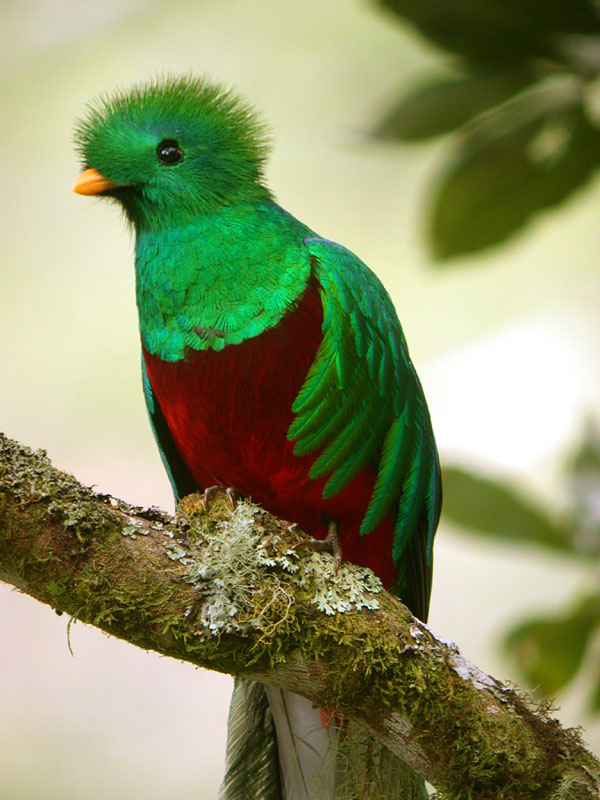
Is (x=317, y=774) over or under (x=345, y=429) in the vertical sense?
under

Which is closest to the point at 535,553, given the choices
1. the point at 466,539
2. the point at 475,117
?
the point at 466,539

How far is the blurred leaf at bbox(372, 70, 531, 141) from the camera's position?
1.34 m

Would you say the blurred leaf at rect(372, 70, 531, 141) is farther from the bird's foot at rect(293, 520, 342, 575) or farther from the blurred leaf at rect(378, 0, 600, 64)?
the bird's foot at rect(293, 520, 342, 575)

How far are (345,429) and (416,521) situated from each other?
1.47 feet

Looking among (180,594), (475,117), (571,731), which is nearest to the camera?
(475,117)

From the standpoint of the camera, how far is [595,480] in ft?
6.23

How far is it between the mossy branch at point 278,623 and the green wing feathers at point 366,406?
0.42m

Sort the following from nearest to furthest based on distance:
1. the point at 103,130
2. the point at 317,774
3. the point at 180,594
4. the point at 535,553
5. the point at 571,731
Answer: the point at 535,553 → the point at 180,594 → the point at 571,731 → the point at 317,774 → the point at 103,130

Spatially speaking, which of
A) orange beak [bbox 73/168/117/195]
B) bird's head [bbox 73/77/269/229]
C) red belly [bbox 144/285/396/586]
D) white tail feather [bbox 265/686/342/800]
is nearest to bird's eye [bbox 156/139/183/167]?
bird's head [bbox 73/77/269/229]

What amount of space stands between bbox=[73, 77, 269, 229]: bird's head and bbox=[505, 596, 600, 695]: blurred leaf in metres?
1.54

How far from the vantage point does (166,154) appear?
2.82 meters

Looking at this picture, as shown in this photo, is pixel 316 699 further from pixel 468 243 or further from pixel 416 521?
pixel 468 243

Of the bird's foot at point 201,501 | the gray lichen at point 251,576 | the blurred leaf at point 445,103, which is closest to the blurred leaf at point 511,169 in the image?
the blurred leaf at point 445,103

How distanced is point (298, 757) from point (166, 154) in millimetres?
1783
